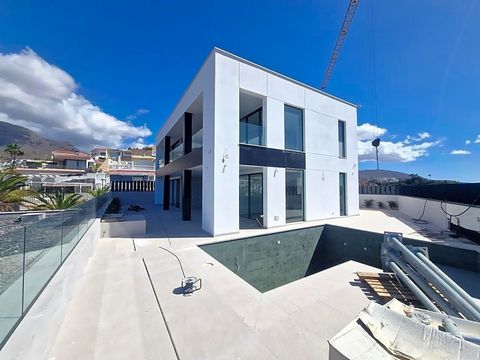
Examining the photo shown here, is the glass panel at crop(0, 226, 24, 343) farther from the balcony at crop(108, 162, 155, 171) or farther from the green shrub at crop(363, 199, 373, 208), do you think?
the balcony at crop(108, 162, 155, 171)

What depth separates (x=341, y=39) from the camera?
30.5m

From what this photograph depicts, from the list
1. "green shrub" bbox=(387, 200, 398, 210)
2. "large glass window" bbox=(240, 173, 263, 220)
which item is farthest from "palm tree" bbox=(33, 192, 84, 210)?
"green shrub" bbox=(387, 200, 398, 210)

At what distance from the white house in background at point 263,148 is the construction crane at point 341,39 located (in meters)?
23.1

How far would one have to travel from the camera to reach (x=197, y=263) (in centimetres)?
520

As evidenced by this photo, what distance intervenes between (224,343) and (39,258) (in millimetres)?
2821

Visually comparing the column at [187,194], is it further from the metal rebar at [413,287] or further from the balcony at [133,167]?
the balcony at [133,167]

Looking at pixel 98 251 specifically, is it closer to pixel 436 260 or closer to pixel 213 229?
pixel 213 229

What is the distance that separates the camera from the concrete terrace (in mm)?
2469

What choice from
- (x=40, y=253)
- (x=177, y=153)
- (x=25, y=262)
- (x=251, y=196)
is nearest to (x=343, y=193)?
(x=251, y=196)

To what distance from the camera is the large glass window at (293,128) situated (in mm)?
10031

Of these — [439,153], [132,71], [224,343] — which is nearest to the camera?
[224,343]

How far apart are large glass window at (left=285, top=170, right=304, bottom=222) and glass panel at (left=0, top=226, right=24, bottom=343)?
8.91 meters

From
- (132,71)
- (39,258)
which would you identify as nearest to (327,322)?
(39,258)

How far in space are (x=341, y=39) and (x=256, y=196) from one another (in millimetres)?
33448
